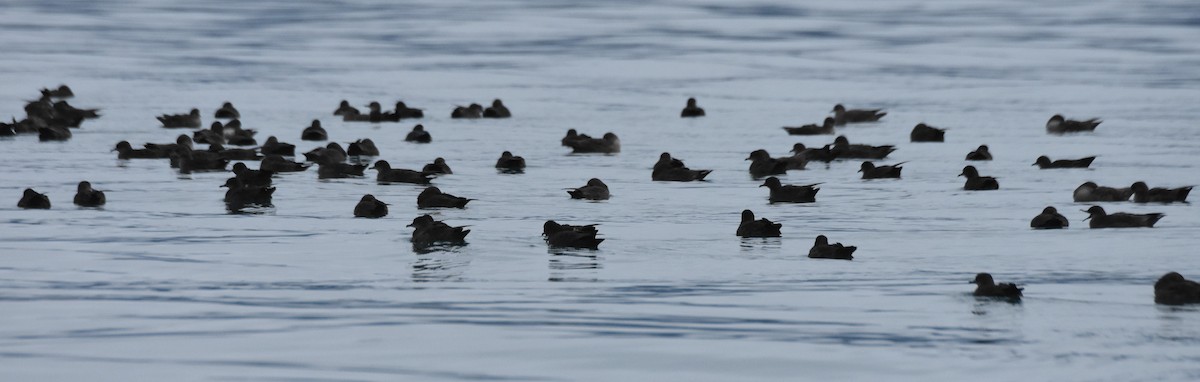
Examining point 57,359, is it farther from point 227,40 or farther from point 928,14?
point 928,14

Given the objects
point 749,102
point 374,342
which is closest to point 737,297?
point 374,342

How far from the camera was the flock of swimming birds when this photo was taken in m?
14.9

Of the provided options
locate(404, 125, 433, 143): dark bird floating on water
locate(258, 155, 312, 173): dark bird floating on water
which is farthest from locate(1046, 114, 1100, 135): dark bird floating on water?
locate(258, 155, 312, 173): dark bird floating on water

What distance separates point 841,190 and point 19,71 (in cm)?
2265

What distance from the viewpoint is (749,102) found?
3183 centimetres

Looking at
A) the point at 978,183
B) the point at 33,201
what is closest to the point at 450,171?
the point at 33,201

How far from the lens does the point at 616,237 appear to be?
51.3 ft

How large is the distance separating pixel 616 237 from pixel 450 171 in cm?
621

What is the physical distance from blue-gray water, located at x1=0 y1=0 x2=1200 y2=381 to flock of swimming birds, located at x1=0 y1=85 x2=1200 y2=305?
21 centimetres

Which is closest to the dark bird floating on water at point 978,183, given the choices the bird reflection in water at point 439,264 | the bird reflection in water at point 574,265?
the bird reflection in water at point 574,265

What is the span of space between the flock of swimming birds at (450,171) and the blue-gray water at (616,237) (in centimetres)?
21

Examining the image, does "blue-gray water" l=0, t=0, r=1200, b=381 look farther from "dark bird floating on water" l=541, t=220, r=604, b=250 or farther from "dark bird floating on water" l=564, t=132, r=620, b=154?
"dark bird floating on water" l=564, t=132, r=620, b=154

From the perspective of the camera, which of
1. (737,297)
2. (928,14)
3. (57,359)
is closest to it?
(57,359)

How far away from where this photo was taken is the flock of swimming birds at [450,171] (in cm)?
1494
